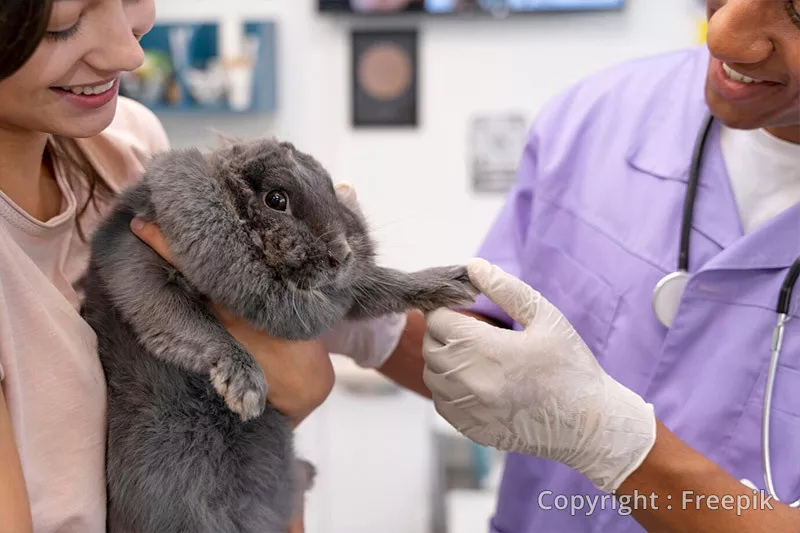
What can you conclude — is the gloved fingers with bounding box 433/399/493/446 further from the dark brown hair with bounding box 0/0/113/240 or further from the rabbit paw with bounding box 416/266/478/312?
the dark brown hair with bounding box 0/0/113/240

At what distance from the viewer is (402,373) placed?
128 centimetres

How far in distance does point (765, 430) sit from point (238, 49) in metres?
2.07

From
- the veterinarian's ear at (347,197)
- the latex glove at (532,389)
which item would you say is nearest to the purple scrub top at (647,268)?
the latex glove at (532,389)

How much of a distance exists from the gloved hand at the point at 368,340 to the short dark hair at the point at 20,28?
0.56 m

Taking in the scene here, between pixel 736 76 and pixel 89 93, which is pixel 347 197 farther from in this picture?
pixel 736 76

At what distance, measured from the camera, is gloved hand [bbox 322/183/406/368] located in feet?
3.73

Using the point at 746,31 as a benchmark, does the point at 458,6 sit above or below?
above

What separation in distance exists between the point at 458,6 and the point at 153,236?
75.5 inches

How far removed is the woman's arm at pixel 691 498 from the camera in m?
0.92

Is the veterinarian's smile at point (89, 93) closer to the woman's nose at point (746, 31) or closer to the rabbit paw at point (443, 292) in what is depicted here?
the rabbit paw at point (443, 292)

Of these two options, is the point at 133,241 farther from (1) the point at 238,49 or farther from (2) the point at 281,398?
(1) the point at 238,49

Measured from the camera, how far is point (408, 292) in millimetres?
928

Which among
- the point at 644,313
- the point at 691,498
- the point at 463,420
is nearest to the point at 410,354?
the point at 463,420

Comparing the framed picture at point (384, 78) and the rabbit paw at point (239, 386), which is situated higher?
the framed picture at point (384, 78)
